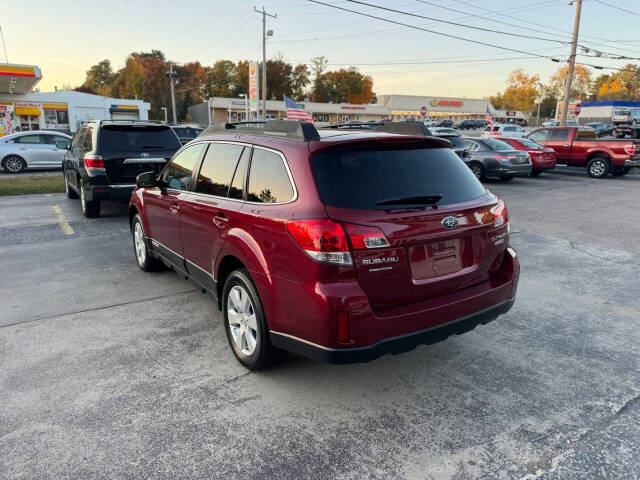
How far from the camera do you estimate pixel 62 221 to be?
9.04m

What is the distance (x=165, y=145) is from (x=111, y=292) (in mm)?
4750

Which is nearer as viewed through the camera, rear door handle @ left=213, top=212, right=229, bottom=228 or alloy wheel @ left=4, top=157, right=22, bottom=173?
rear door handle @ left=213, top=212, right=229, bottom=228

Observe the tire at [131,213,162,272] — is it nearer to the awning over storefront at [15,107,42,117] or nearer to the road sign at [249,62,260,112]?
the road sign at [249,62,260,112]

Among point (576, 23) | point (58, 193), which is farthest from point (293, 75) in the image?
point (58, 193)

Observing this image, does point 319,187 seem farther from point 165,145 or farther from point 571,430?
point 165,145

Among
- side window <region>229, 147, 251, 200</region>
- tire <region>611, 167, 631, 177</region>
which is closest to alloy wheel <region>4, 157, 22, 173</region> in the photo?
side window <region>229, 147, 251, 200</region>

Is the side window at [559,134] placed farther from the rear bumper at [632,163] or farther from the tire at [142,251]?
the tire at [142,251]

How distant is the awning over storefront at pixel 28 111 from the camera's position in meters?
39.6

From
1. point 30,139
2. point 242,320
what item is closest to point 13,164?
point 30,139

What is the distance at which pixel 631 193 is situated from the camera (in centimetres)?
1359

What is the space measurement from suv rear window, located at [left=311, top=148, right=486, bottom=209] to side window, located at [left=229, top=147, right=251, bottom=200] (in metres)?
0.77

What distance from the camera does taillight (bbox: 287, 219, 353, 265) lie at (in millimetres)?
2730

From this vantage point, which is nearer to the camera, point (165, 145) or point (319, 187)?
point (319, 187)

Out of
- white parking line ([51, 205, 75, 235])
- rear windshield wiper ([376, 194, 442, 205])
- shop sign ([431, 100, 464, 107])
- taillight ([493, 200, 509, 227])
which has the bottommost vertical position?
white parking line ([51, 205, 75, 235])
